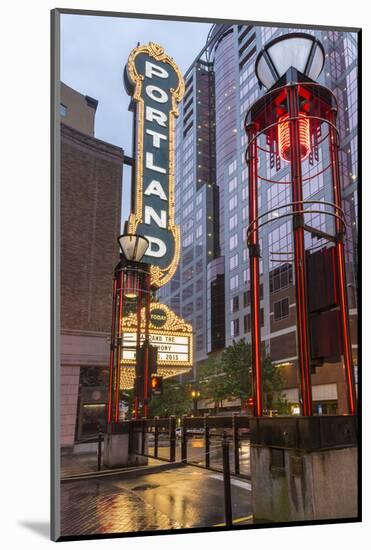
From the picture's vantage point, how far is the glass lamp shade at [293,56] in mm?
7250

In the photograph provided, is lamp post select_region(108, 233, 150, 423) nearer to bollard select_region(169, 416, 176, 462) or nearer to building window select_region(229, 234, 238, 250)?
bollard select_region(169, 416, 176, 462)

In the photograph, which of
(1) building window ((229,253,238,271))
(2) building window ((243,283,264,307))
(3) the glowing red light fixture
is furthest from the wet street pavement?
(3) the glowing red light fixture

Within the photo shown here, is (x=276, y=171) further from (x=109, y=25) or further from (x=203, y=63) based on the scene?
(x=109, y=25)

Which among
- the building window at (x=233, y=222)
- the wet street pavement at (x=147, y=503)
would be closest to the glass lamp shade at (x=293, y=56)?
the building window at (x=233, y=222)

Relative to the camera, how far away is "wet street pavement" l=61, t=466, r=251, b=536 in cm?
660

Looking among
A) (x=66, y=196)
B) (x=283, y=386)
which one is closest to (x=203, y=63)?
(x=66, y=196)

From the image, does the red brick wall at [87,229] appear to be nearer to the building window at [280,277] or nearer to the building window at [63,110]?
the building window at [63,110]

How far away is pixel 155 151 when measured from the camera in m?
8.48

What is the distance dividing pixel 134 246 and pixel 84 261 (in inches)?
35.9

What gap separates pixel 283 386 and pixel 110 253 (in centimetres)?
322

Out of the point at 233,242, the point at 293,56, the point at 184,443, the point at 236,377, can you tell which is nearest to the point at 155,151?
the point at 233,242

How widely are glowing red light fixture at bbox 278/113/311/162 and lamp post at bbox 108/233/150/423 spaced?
245 centimetres

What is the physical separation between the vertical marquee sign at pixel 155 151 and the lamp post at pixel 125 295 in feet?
0.46

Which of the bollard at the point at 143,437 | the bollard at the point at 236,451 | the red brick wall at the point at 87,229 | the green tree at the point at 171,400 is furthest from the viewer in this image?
the green tree at the point at 171,400
